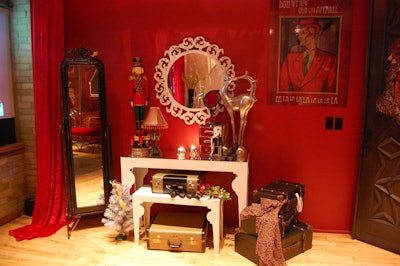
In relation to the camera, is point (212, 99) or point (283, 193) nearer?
point (283, 193)

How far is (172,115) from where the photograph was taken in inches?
118

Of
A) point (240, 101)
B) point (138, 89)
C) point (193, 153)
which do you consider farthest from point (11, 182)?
point (240, 101)

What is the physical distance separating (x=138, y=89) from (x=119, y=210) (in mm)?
1038

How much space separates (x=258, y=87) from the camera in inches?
113

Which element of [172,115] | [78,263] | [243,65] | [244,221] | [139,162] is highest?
[243,65]

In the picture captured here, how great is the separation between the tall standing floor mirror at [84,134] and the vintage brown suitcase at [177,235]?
2.12 feet

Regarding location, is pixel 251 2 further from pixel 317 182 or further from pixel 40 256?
pixel 40 256

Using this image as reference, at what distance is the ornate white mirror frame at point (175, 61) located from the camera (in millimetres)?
2867

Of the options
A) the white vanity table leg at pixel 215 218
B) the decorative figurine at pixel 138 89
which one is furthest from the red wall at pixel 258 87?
the white vanity table leg at pixel 215 218

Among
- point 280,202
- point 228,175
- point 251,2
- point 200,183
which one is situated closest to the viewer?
point 280,202

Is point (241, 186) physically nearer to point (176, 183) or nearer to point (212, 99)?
point (176, 183)

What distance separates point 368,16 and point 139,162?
220cm

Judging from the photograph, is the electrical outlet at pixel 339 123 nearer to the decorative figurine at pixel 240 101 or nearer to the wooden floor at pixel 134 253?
the decorative figurine at pixel 240 101

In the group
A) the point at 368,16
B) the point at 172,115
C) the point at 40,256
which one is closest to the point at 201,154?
the point at 172,115
